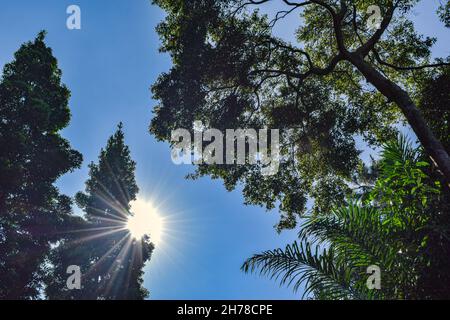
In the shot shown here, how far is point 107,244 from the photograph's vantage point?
18.4 meters

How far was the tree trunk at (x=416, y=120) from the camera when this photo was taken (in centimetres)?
659

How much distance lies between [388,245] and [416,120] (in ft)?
14.2

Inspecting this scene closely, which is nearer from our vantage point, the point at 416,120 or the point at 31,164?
the point at 416,120

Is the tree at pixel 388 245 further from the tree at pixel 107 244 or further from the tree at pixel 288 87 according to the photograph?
the tree at pixel 107 244

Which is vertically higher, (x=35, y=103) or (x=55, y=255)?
(x=35, y=103)

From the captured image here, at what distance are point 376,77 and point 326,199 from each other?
307 inches

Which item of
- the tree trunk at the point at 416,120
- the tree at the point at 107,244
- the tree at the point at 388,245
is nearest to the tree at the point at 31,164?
the tree at the point at 107,244

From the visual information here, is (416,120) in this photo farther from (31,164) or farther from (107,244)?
(31,164)

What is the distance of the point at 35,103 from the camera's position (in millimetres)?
16703

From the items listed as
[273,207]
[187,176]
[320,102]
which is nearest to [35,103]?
[187,176]

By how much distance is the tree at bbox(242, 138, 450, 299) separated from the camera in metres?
4.96

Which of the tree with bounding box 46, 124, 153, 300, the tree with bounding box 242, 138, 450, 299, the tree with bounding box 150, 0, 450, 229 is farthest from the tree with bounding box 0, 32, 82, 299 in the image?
the tree with bounding box 242, 138, 450, 299

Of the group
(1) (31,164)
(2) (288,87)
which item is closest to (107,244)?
(1) (31,164)
